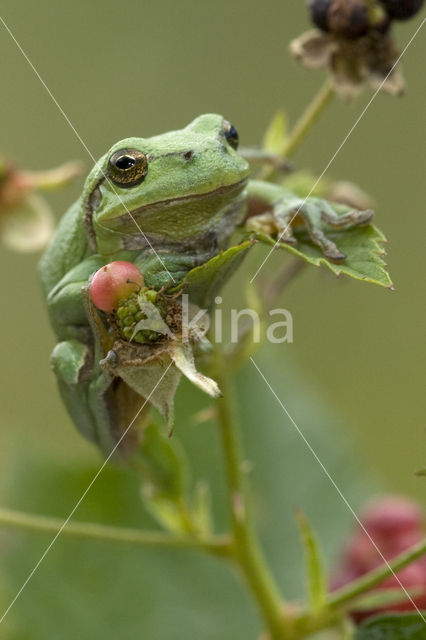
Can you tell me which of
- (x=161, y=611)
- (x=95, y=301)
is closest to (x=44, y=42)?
(x=161, y=611)

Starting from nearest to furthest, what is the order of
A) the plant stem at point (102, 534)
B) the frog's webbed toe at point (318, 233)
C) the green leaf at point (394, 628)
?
the frog's webbed toe at point (318, 233), the green leaf at point (394, 628), the plant stem at point (102, 534)

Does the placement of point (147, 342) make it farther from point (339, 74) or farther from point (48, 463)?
point (48, 463)

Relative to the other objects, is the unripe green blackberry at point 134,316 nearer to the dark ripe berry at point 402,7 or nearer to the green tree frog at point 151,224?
the green tree frog at point 151,224

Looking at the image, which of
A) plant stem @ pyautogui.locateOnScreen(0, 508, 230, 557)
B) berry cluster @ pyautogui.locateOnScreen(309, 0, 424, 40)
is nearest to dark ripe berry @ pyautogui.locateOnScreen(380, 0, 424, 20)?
berry cluster @ pyautogui.locateOnScreen(309, 0, 424, 40)

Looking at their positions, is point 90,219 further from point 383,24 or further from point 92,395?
point 383,24

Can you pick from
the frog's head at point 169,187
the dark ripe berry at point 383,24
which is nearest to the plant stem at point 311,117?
the dark ripe berry at point 383,24

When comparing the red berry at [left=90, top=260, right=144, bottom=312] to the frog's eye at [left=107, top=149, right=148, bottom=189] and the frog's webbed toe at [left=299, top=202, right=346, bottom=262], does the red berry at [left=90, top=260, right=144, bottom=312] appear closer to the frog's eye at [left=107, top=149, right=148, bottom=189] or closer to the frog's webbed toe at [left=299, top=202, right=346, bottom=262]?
the frog's eye at [left=107, top=149, right=148, bottom=189]
